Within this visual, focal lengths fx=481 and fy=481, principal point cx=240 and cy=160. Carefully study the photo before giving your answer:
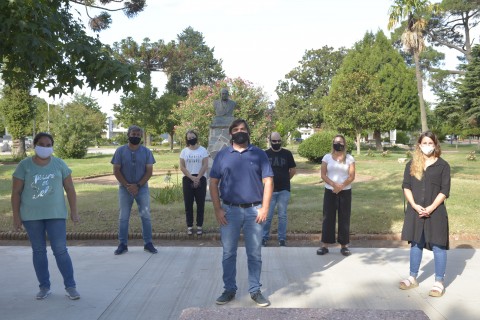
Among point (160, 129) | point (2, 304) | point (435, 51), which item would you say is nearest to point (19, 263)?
point (2, 304)

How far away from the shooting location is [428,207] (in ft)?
16.4

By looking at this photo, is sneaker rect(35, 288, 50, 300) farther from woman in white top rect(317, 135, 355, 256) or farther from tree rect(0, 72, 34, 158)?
tree rect(0, 72, 34, 158)

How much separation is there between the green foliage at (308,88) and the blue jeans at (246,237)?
49562 mm

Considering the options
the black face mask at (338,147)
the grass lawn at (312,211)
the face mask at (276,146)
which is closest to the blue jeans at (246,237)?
the black face mask at (338,147)

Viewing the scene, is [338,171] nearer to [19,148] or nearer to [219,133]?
[219,133]

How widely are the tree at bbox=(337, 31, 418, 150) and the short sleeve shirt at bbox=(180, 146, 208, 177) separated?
34.4 meters

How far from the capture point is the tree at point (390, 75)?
42094 millimetres

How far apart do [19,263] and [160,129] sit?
38.8m

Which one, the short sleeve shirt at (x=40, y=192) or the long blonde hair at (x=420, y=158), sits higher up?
the long blonde hair at (x=420, y=158)

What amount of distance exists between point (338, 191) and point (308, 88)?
51750 mm

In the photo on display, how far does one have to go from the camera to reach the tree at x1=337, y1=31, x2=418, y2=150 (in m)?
42.1

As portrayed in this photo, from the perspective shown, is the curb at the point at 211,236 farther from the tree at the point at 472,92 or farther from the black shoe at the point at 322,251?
the tree at the point at 472,92

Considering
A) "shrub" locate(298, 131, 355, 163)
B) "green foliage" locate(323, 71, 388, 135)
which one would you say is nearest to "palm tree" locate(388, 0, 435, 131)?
"green foliage" locate(323, 71, 388, 135)

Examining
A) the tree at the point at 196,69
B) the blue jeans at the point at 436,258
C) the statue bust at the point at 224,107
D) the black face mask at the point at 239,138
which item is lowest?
the blue jeans at the point at 436,258
